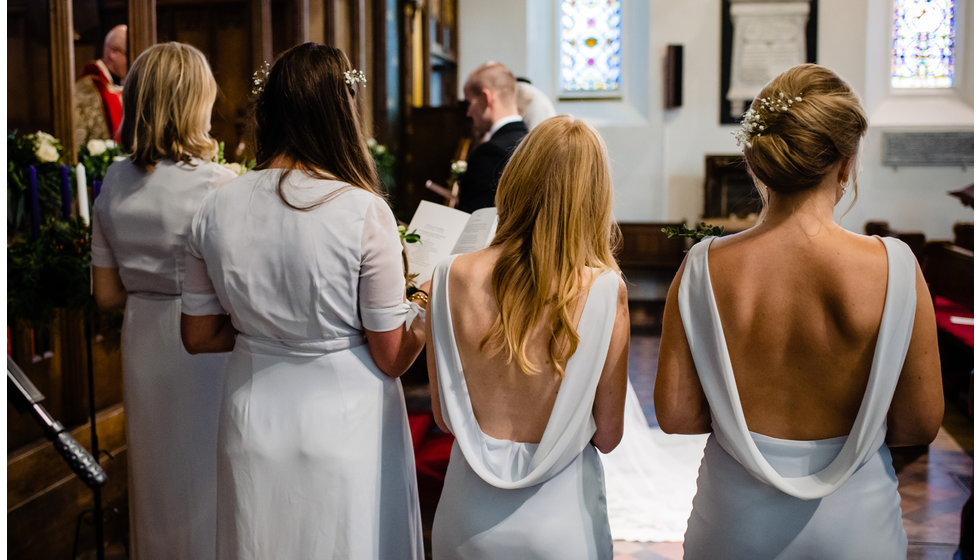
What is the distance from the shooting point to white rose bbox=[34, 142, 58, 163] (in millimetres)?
3049

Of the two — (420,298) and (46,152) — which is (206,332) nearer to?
(420,298)

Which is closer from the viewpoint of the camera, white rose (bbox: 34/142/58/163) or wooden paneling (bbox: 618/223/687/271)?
white rose (bbox: 34/142/58/163)

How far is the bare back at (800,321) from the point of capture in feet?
5.11

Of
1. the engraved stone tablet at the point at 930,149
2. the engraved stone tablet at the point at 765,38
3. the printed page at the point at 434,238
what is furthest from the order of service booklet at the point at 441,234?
the engraved stone tablet at the point at 930,149

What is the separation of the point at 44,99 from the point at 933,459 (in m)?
4.80

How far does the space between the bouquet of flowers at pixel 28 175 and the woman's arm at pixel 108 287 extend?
2.38ft

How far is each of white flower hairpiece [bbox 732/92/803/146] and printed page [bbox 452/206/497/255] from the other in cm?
87

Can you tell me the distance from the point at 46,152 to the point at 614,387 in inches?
92.9

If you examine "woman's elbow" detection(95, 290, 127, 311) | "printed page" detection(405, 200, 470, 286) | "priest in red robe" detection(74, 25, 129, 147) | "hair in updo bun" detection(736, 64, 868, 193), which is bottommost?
"woman's elbow" detection(95, 290, 127, 311)

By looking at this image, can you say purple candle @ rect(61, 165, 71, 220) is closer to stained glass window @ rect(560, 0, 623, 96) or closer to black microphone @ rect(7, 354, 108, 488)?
black microphone @ rect(7, 354, 108, 488)

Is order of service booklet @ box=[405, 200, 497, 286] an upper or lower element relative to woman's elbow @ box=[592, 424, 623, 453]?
upper

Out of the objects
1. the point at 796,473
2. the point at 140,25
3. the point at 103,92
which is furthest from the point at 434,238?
the point at 140,25

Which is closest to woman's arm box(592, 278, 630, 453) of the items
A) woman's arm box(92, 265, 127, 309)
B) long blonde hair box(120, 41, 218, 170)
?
long blonde hair box(120, 41, 218, 170)

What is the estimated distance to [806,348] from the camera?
159cm
